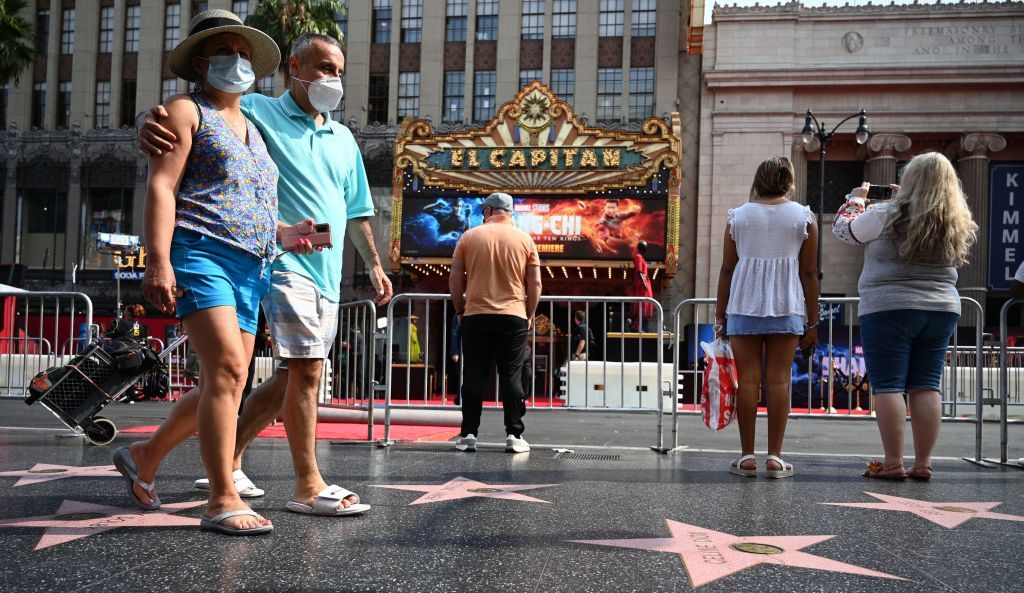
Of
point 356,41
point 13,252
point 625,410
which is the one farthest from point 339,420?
point 13,252

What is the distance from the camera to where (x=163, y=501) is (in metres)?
3.65

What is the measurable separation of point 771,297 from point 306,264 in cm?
278

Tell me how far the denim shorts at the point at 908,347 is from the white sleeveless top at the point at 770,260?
0.47m

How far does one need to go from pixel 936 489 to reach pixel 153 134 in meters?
4.20

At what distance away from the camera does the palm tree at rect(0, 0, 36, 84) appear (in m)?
21.2

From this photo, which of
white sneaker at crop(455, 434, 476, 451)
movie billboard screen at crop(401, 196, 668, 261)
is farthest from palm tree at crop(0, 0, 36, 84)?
white sneaker at crop(455, 434, 476, 451)

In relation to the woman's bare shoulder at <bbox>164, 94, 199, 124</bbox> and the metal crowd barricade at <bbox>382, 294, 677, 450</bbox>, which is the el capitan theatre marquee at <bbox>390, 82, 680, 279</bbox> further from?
the woman's bare shoulder at <bbox>164, 94, 199, 124</bbox>

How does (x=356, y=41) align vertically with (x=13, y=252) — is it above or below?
above

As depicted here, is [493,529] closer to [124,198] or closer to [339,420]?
[339,420]

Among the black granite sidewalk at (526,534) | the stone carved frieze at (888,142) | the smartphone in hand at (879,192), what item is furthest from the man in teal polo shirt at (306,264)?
the stone carved frieze at (888,142)

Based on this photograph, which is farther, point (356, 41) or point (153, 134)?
point (356, 41)

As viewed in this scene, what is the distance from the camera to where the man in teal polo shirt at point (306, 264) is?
3391 mm

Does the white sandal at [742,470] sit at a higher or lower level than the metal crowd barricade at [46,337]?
lower

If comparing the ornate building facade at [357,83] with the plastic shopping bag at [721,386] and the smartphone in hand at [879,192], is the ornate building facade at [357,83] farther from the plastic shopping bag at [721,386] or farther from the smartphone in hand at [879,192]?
the plastic shopping bag at [721,386]
